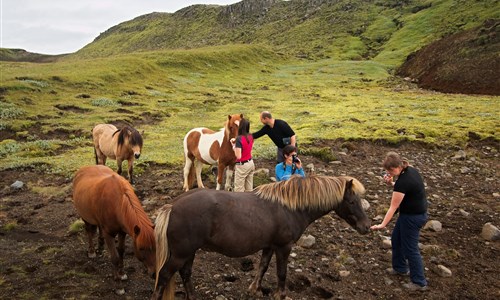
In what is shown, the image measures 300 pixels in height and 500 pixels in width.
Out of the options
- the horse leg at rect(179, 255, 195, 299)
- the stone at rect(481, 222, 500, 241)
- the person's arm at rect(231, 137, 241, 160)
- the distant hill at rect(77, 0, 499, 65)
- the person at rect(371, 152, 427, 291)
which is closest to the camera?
the horse leg at rect(179, 255, 195, 299)

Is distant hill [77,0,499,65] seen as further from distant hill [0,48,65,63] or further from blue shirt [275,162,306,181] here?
blue shirt [275,162,306,181]

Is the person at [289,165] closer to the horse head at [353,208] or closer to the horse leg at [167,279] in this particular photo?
the horse head at [353,208]

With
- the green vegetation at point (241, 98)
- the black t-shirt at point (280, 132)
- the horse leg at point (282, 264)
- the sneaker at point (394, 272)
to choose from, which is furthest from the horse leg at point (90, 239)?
the green vegetation at point (241, 98)

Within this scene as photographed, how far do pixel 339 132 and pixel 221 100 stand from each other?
17.7m

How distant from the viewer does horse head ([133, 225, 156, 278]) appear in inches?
Answer: 216

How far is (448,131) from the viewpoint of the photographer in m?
18.0

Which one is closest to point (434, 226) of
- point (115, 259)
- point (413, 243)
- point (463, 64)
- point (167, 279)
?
point (413, 243)

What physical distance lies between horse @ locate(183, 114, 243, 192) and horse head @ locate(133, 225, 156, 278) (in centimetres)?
461

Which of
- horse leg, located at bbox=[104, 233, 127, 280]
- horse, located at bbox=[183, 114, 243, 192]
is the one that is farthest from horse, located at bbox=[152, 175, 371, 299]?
horse, located at bbox=[183, 114, 243, 192]

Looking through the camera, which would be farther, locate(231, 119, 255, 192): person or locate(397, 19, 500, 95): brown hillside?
locate(397, 19, 500, 95): brown hillside

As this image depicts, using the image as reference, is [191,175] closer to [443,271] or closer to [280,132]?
[280,132]

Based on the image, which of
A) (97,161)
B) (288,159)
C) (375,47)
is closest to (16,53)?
(375,47)

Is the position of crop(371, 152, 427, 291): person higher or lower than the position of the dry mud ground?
higher

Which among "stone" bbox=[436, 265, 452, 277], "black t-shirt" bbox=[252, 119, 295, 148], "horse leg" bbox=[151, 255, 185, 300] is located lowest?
"stone" bbox=[436, 265, 452, 277]
